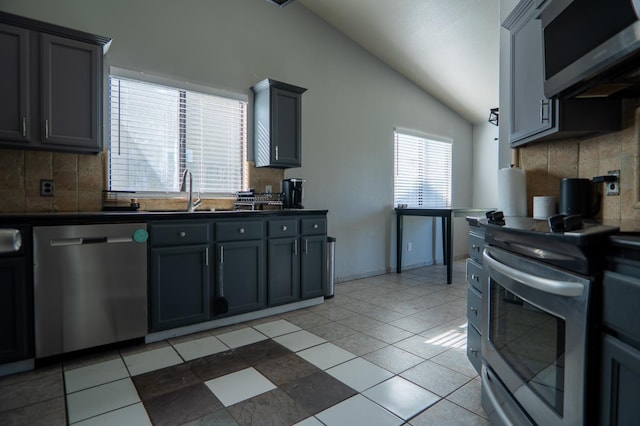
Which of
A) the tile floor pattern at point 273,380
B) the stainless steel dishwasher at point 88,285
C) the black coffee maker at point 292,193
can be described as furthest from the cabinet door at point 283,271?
the stainless steel dishwasher at point 88,285

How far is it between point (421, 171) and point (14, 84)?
4972 millimetres

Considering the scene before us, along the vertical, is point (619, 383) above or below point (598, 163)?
below

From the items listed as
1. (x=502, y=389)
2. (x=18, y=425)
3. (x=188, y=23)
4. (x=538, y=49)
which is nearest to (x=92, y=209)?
(x=18, y=425)

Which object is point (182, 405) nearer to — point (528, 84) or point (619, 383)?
point (619, 383)

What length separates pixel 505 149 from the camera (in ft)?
9.20

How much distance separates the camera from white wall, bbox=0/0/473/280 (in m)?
3.06

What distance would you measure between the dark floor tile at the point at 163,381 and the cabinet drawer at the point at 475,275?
1.72 meters

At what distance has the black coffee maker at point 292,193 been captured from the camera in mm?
3719

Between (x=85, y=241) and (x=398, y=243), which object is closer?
(x=85, y=241)

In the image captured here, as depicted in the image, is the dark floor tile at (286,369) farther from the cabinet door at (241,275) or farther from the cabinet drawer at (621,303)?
the cabinet drawer at (621,303)

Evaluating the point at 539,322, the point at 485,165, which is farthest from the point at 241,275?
the point at 485,165

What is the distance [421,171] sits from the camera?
5.70 meters

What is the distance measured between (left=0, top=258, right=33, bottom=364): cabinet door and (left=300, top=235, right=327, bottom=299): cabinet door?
2.07 meters

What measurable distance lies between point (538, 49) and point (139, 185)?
124 inches
